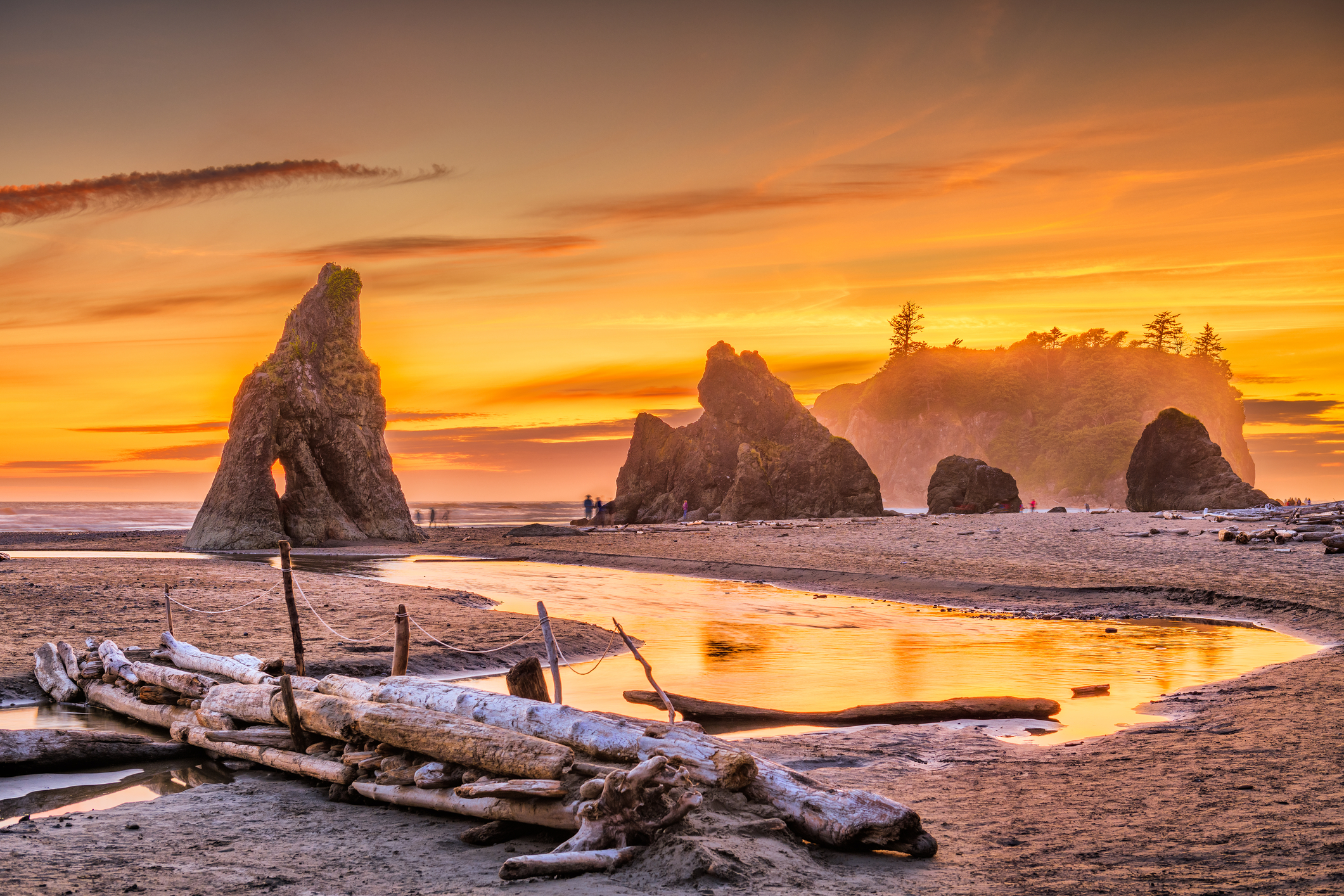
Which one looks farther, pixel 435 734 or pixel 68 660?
pixel 68 660

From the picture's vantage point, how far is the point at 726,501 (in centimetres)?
7006

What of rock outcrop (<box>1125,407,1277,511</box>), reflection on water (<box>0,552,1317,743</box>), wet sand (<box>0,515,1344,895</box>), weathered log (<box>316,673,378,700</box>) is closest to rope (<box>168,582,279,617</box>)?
reflection on water (<box>0,552,1317,743</box>)

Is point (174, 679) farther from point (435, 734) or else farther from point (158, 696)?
point (435, 734)

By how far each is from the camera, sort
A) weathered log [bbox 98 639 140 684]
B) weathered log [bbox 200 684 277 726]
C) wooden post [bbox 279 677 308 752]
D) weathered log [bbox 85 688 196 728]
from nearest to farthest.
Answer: wooden post [bbox 279 677 308 752], weathered log [bbox 200 684 277 726], weathered log [bbox 85 688 196 728], weathered log [bbox 98 639 140 684]

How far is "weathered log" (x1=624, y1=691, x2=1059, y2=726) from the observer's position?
1051cm

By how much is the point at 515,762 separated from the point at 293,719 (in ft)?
10.9

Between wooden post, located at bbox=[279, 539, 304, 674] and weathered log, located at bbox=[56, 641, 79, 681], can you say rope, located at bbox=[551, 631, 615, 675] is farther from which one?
weathered log, located at bbox=[56, 641, 79, 681]

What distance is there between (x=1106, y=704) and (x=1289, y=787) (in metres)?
4.37

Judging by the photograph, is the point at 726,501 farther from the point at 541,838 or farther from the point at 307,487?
the point at 541,838

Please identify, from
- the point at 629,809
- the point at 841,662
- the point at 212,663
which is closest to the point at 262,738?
the point at 212,663

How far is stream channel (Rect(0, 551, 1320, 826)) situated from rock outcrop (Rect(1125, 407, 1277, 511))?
117ft

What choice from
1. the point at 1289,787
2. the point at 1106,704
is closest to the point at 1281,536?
A: the point at 1106,704

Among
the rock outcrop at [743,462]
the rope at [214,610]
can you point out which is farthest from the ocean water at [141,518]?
the rope at [214,610]

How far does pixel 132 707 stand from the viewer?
11070 millimetres
